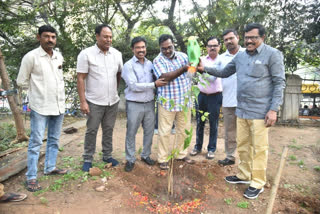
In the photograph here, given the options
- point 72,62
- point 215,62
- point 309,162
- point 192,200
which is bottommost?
point 192,200

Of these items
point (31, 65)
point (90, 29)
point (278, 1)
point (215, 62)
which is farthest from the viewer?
point (90, 29)

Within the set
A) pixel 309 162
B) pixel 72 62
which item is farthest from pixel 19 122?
pixel 309 162

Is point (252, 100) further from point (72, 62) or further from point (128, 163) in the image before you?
point (72, 62)

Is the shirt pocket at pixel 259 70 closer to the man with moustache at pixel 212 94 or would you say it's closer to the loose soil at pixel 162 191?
the man with moustache at pixel 212 94

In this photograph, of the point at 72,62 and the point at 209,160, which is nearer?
the point at 209,160

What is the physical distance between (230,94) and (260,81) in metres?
0.73

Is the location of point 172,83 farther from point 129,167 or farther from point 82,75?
point 129,167

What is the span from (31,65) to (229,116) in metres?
2.79

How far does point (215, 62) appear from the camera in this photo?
3.47m

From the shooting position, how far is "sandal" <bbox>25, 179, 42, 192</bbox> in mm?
2661

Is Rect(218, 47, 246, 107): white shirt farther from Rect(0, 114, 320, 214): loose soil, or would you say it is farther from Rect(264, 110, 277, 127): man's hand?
Rect(0, 114, 320, 214): loose soil

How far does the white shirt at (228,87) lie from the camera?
3.25 meters

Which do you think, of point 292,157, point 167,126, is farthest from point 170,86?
point 292,157

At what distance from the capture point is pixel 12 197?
7.98 ft
